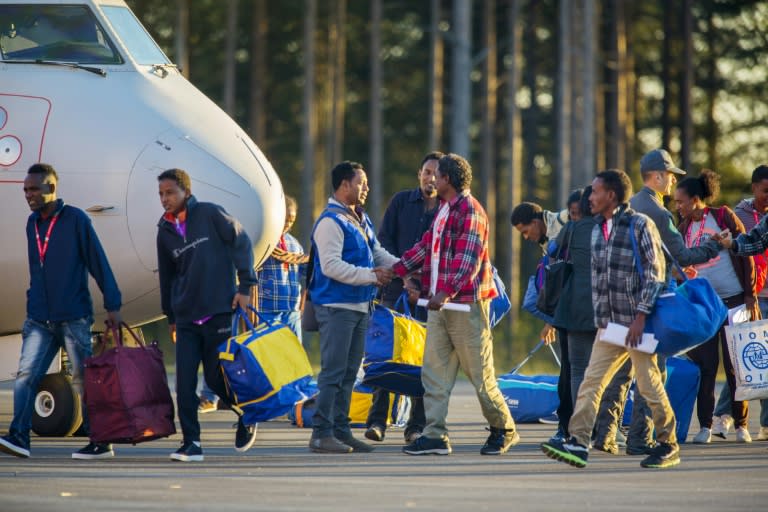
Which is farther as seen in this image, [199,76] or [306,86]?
[199,76]

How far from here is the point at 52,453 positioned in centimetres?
1077

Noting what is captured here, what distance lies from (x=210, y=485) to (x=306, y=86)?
3174 centimetres

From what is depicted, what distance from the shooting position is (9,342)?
1171 centimetres

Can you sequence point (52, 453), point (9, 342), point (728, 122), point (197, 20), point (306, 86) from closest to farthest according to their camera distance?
point (52, 453)
point (9, 342)
point (306, 86)
point (197, 20)
point (728, 122)

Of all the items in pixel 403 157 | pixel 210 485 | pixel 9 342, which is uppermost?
pixel 403 157

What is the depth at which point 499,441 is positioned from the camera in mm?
10789

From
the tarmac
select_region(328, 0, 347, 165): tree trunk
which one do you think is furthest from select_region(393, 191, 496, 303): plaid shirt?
select_region(328, 0, 347, 165): tree trunk

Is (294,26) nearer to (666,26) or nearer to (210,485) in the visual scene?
(666,26)

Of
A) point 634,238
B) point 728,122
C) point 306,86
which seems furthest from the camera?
point 728,122

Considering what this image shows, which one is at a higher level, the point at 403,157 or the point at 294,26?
the point at 294,26

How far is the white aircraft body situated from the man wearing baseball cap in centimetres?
268

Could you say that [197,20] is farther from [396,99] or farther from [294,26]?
[396,99]

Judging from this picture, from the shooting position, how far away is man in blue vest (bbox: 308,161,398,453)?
34.7ft

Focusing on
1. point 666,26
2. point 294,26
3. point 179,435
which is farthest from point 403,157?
point 179,435
